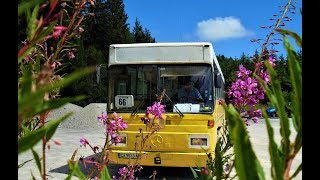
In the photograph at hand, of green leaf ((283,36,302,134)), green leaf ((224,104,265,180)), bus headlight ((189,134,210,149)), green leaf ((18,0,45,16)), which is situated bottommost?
bus headlight ((189,134,210,149))

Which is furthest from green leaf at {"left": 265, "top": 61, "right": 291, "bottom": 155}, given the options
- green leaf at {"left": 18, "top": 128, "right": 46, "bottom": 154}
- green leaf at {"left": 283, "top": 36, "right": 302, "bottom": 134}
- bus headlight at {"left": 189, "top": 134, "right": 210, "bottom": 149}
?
bus headlight at {"left": 189, "top": 134, "right": 210, "bottom": 149}

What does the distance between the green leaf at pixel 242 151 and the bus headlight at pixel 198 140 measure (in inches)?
295

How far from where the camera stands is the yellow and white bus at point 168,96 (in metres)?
8.01

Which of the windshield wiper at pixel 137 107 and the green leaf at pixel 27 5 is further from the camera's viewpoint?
the windshield wiper at pixel 137 107

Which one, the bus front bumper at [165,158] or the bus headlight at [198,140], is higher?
the bus headlight at [198,140]

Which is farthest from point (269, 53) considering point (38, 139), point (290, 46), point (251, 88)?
point (38, 139)

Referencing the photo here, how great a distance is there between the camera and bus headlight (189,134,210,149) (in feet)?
26.1

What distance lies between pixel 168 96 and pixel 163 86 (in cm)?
21

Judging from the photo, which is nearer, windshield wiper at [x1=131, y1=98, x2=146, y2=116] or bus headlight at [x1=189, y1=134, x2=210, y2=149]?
bus headlight at [x1=189, y1=134, x2=210, y2=149]

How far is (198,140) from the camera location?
8.00 m

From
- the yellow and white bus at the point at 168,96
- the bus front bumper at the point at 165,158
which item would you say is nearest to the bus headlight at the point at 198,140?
the yellow and white bus at the point at 168,96

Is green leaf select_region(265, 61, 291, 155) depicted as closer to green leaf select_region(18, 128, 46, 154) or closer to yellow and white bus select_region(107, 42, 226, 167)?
green leaf select_region(18, 128, 46, 154)

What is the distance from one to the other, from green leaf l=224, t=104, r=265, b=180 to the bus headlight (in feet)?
24.6

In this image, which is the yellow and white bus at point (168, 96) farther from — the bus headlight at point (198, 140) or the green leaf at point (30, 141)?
the green leaf at point (30, 141)
